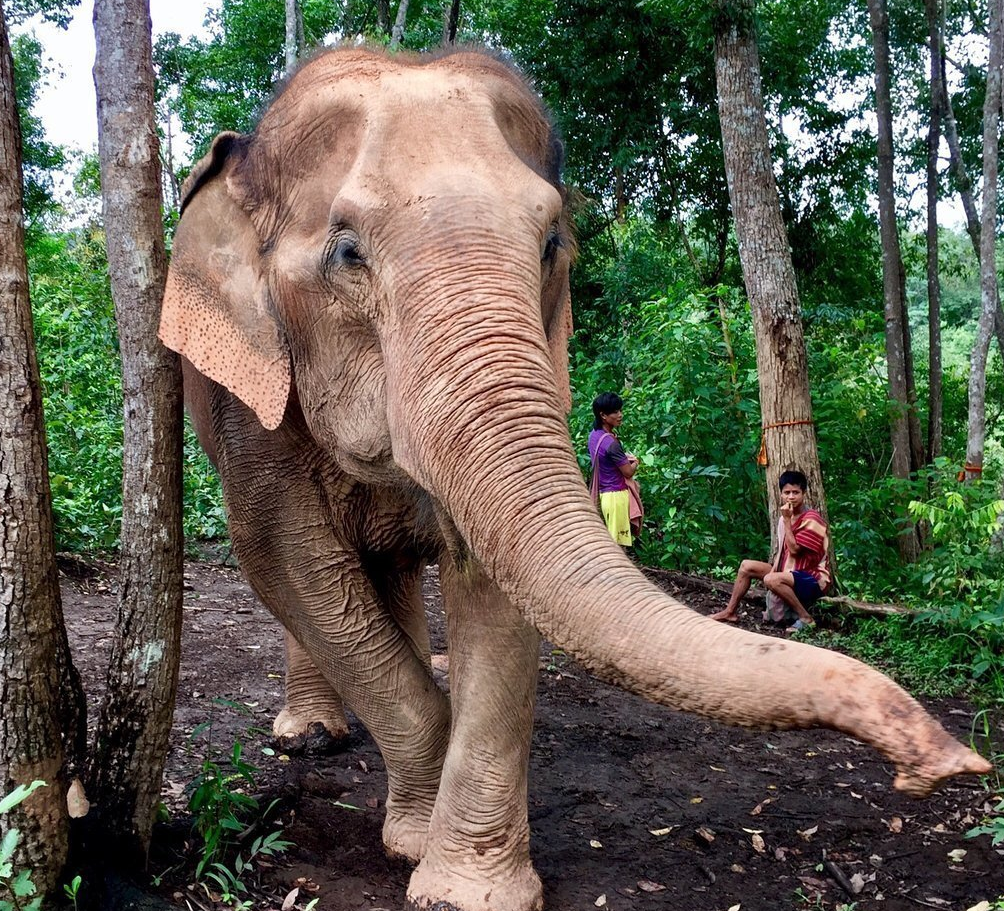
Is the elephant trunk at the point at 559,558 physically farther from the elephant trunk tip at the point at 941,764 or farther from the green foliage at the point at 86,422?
the green foliage at the point at 86,422

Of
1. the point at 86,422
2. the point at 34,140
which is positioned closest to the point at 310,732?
the point at 86,422

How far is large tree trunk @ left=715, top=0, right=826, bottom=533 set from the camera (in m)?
7.43

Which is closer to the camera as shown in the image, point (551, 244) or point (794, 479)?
point (551, 244)

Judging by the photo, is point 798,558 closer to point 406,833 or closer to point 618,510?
point 618,510

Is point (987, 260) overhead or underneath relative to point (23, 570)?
overhead

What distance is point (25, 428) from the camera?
262 cm

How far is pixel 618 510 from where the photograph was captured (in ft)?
24.5

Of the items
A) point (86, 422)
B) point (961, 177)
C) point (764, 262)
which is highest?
point (961, 177)

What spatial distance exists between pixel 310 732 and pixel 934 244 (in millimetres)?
11782

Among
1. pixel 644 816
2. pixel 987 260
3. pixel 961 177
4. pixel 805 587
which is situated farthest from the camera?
pixel 961 177

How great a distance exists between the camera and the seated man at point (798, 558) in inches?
263

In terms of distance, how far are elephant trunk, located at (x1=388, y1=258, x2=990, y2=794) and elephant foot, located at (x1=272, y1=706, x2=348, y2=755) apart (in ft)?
6.95

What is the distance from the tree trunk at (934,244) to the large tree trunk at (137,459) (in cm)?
1177

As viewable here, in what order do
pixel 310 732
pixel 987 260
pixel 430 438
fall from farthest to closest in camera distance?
pixel 987 260 → pixel 310 732 → pixel 430 438
